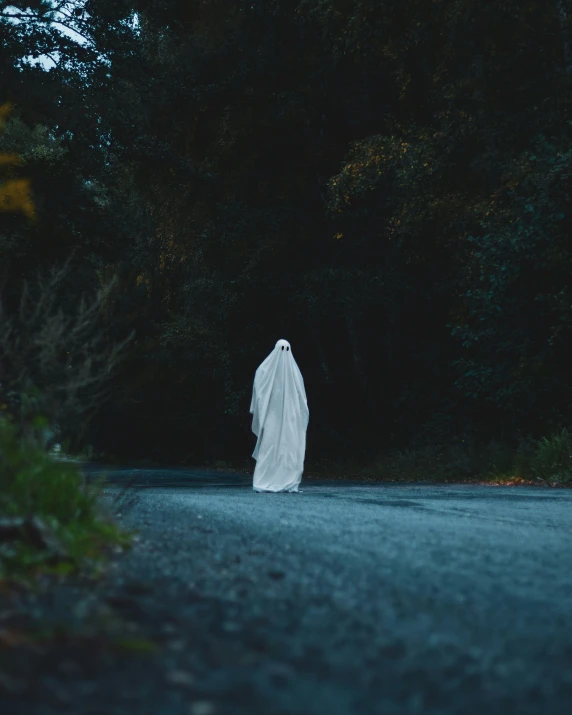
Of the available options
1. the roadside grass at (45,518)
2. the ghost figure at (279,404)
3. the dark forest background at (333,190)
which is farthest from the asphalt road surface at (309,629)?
the dark forest background at (333,190)

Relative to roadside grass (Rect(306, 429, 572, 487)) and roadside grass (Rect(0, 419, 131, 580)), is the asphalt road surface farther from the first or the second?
roadside grass (Rect(306, 429, 572, 487))

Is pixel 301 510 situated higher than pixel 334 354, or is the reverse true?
pixel 334 354

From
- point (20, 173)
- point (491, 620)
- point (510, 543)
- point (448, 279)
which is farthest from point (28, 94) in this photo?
point (491, 620)

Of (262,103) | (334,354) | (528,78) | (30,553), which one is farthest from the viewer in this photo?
(334,354)

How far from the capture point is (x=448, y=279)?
30.5 m

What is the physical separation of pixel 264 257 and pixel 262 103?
4.04 m

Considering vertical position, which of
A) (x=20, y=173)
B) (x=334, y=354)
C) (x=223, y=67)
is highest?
(x=223, y=67)

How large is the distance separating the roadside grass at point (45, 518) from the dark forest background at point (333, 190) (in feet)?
50.5

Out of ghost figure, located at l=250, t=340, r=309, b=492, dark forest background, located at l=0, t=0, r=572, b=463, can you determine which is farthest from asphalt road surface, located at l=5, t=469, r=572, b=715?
dark forest background, located at l=0, t=0, r=572, b=463

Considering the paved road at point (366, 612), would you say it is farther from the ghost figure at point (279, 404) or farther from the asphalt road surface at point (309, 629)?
the ghost figure at point (279, 404)

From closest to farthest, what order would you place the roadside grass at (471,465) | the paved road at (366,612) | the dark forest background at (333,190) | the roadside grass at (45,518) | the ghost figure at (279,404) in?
the paved road at (366,612) < the roadside grass at (45,518) < the ghost figure at (279,404) < the roadside grass at (471,465) < the dark forest background at (333,190)

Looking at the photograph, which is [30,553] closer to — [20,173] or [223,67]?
[20,173]

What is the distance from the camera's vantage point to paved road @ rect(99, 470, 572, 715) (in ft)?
12.6

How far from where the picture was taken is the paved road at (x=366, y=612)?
3830mm
